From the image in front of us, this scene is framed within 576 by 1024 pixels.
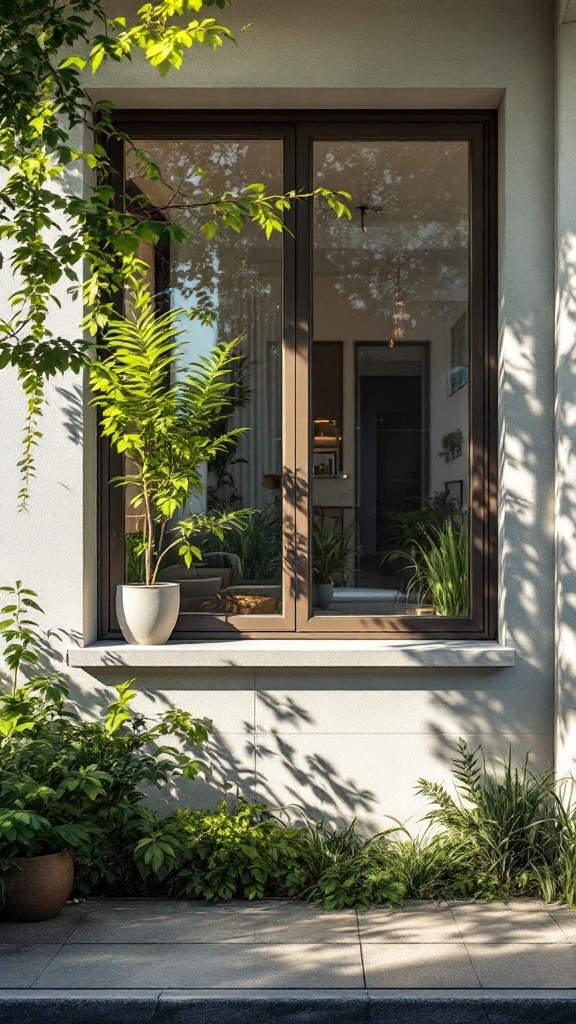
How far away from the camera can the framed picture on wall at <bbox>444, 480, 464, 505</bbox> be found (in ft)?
14.9

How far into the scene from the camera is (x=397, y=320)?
443cm

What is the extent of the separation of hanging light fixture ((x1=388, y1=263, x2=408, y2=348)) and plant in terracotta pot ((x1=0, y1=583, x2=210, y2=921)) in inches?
68.7

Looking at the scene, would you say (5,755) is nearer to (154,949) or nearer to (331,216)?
(154,949)

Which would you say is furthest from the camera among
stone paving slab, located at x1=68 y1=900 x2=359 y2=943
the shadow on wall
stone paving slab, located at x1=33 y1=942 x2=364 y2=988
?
the shadow on wall

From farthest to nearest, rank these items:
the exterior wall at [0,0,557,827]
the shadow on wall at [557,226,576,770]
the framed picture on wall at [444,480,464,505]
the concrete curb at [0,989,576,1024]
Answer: the framed picture on wall at [444,480,464,505]
the exterior wall at [0,0,557,827]
the shadow on wall at [557,226,576,770]
the concrete curb at [0,989,576,1024]

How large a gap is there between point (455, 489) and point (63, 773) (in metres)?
1.97

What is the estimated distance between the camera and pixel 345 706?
4.33m

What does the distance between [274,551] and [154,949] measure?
1.70 metres

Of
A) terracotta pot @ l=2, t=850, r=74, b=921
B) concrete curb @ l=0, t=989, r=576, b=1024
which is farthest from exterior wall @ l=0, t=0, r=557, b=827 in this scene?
concrete curb @ l=0, t=989, r=576, b=1024

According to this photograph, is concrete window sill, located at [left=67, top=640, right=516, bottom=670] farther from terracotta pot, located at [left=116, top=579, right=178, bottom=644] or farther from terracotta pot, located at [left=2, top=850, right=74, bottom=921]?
terracotta pot, located at [left=2, top=850, right=74, bottom=921]

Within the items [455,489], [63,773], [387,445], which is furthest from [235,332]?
[63,773]

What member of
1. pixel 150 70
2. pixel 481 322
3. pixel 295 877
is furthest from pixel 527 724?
pixel 150 70

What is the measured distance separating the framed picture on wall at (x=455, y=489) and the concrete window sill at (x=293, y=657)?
65cm

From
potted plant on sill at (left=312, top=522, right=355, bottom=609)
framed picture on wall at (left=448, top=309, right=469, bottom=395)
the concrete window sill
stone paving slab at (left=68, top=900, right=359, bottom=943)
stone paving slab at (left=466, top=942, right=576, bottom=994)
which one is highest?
framed picture on wall at (left=448, top=309, right=469, bottom=395)
